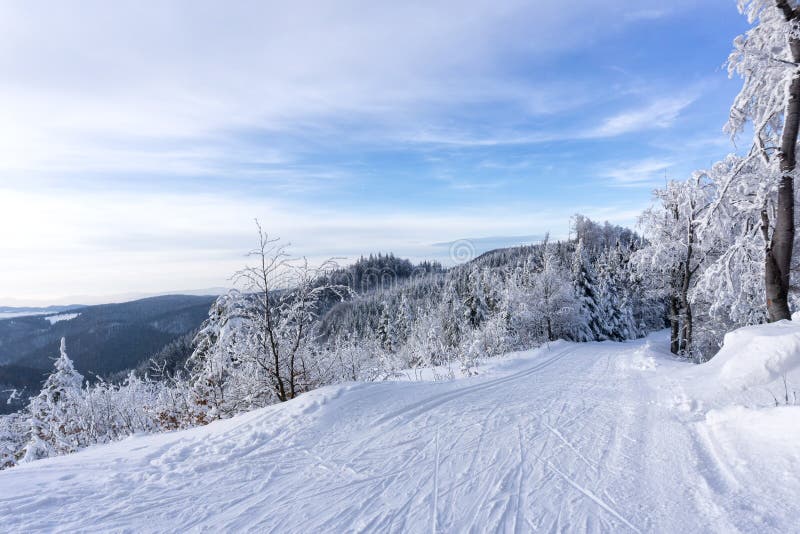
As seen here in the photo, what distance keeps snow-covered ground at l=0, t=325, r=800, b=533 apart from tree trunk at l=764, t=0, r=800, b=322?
56.8 inches

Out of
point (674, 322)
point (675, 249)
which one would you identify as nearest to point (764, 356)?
point (675, 249)

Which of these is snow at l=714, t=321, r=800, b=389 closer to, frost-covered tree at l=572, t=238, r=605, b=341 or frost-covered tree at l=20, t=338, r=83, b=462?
frost-covered tree at l=20, t=338, r=83, b=462

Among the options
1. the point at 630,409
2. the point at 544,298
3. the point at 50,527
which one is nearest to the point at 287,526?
the point at 50,527

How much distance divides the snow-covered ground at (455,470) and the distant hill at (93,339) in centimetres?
12092

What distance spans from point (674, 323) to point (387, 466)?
1964cm

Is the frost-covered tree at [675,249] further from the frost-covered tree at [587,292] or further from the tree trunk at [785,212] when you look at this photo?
the frost-covered tree at [587,292]

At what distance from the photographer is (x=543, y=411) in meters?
6.60

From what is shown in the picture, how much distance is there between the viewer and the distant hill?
404 feet

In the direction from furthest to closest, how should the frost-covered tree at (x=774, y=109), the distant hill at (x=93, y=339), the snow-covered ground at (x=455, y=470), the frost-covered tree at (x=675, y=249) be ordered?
1. the distant hill at (x=93, y=339)
2. the frost-covered tree at (x=675, y=249)
3. the frost-covered tree at (x=774, y=109)
4. the snow-covered ground at (x=455, y=470)

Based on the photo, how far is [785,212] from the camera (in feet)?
23.0

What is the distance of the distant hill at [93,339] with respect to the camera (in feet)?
404

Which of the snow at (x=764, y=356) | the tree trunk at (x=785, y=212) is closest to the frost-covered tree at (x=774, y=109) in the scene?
the tree trunk at (x=785, y=212)

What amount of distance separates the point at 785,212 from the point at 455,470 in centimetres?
783

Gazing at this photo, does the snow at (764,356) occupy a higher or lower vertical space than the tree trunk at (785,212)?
lower
